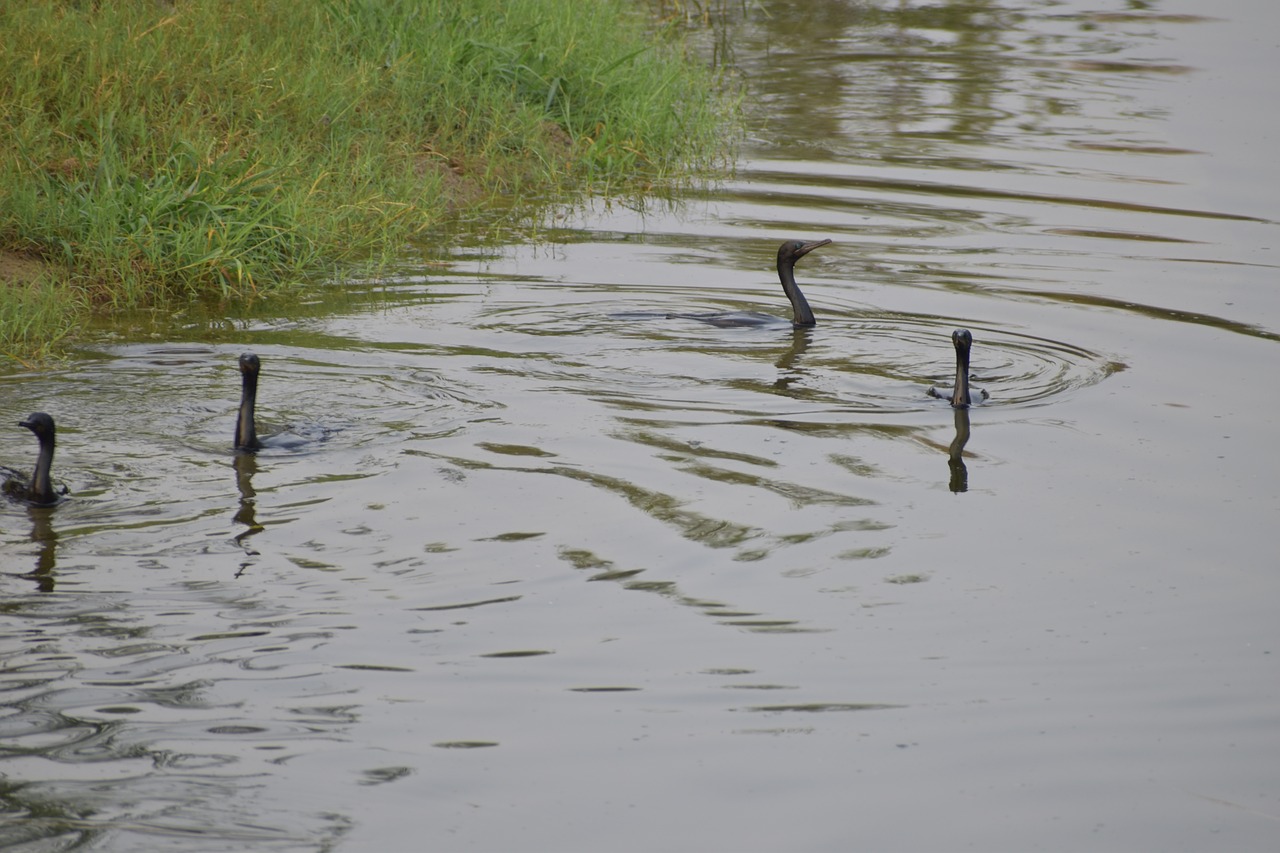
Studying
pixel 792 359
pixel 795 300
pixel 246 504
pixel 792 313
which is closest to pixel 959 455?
pixel 792 359

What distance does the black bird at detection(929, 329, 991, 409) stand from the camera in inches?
292

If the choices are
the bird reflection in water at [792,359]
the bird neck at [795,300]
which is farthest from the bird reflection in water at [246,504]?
the bird neck at [795,300]

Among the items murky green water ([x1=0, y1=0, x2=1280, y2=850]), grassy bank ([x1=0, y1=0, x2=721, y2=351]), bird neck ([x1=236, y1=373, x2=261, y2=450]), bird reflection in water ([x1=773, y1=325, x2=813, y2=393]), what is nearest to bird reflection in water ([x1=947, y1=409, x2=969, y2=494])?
murky green water ([x1=0, y1=0, x2=1280, y2=850])

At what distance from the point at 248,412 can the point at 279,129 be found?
435cm

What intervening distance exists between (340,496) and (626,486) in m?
1.21

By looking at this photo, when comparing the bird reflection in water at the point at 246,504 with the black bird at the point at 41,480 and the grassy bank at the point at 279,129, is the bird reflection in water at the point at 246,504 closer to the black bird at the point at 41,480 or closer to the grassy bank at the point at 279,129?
the black bird at the point at 41,480

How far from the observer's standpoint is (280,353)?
823 centimetres

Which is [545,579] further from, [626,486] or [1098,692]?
[1098,692]

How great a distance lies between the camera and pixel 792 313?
9.29 metres

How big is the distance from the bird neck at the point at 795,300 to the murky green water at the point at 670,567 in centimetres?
31

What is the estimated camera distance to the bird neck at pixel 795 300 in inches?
358

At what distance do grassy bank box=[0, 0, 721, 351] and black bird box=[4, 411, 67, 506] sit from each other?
2.08 metres

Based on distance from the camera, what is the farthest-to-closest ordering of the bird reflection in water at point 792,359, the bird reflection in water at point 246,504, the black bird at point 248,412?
1. the bird reflection in water at point 792,359
2. the black bird at point 248,412
3. the bird reflection in water at point 246,504

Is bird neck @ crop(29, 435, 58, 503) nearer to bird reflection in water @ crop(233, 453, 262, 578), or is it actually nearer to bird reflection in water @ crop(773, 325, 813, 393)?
bird reflection in water @ crop(233, 453, 262, 578)
